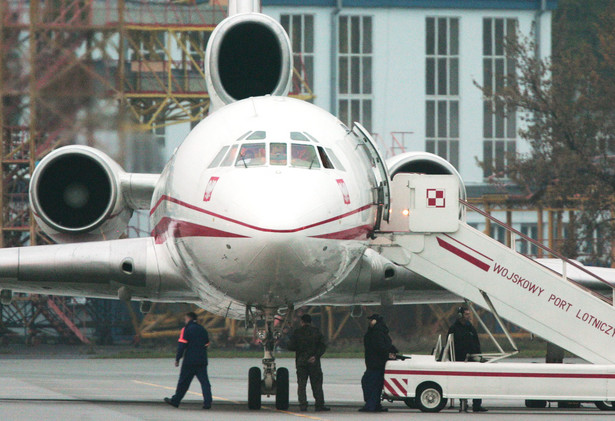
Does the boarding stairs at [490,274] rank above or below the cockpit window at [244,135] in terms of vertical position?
below

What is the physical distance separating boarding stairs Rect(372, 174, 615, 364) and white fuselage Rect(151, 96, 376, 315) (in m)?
0.96

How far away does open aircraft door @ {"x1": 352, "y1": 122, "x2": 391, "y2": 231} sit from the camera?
15.3m

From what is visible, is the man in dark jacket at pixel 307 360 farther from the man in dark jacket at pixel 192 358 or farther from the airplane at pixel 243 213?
the man in dark jacket at pixel 192 358

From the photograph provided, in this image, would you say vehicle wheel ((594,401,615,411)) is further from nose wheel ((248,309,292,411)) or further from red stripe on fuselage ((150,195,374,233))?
red stripe on fuselage ((150,195,374,233))

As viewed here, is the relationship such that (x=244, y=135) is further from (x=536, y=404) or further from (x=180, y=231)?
(x=536, y=404)

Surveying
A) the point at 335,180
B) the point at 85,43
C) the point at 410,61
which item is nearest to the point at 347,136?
the point at 335,180

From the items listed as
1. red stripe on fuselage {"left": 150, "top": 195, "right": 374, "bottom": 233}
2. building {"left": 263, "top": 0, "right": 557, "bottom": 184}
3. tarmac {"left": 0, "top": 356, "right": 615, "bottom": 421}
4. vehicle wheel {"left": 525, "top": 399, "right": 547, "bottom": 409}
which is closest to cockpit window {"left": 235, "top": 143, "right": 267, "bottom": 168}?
red stripe on fuselage {"left": 150, "top": 195, "right": 374, "bottom": 233}

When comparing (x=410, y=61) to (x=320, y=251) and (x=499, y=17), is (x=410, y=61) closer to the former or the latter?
(x=499, y=17)

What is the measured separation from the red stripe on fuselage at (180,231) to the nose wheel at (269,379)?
1.75 m

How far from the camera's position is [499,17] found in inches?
1978

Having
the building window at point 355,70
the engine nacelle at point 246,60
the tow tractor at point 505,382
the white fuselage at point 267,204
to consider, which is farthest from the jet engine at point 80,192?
the building window at point 355,70

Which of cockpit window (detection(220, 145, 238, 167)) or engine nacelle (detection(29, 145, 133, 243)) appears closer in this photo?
cockpit window (detection(220, 145, 238, 167))

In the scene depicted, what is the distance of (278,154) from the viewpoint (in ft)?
47.4

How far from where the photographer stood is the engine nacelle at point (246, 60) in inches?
766
